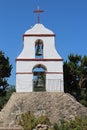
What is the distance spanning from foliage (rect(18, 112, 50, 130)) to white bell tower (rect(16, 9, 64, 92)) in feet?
12.6

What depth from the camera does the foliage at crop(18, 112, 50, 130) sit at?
23.0 m

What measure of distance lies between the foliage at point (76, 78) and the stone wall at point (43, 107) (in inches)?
253

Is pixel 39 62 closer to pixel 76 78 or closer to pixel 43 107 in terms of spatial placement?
pixel 43 107

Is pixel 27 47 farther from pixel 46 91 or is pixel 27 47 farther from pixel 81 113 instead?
pixel 81 113

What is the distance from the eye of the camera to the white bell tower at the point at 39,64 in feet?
93.9

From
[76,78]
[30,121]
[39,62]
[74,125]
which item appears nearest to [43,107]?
[30,121]

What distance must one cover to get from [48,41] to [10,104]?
5.33m

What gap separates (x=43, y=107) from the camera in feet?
86.4

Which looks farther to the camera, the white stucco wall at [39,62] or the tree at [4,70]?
the tree at [4,70]

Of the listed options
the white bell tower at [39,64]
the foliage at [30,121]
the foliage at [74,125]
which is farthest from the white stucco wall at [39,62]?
the foliage at [74,125]

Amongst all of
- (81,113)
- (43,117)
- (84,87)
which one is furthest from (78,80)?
(43,117)

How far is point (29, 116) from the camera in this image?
2455cm

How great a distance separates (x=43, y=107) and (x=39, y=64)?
12.4 feet

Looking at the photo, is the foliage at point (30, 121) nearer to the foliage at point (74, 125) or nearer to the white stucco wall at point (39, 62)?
the foliage at point (74, 125)
